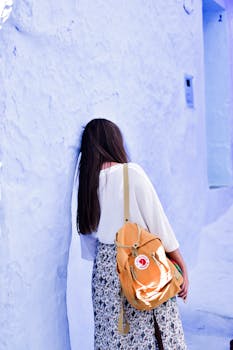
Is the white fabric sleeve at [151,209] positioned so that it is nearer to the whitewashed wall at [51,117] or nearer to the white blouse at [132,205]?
the white blouse at [132,205]

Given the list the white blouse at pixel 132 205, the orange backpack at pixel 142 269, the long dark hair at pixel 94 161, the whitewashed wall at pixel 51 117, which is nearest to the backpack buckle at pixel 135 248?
the orange backpack at pixel 142 269

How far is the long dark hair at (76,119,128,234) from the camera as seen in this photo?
1.97m

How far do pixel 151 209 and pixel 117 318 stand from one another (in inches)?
15.8

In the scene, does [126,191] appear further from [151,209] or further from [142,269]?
[142,269]

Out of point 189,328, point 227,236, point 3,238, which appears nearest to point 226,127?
point 227,236

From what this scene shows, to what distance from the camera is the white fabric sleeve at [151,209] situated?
1.87 meters

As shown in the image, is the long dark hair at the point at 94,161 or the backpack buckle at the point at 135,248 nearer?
the backpack buckle at the point at 135,248

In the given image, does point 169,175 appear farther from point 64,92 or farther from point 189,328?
point 64,92

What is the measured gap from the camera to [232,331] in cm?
312

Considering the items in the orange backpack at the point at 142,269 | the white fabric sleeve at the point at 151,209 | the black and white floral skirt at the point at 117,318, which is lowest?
the black and white floral skirt at the point at 117,318

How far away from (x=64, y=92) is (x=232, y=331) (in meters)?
1.83

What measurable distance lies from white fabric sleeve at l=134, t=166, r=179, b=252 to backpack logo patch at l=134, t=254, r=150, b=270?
0.44 ft

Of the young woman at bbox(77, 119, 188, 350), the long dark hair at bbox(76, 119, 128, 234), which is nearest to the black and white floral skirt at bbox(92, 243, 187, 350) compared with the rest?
the young woman at bbox(77, 119, 188, 350)

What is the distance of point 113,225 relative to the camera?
76.4 inches
